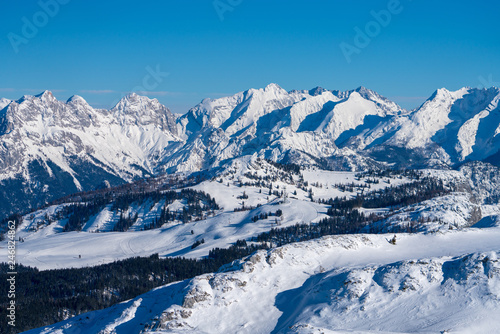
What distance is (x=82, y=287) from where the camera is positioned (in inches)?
6880

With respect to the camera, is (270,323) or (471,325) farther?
(270,323)

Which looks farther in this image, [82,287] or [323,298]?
[82,287]

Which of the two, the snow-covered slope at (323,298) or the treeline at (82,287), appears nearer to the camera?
the snow-covered slope at (323,298)

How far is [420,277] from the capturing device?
270ft

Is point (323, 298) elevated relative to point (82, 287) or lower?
A: lower

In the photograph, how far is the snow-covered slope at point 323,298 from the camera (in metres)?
74.0

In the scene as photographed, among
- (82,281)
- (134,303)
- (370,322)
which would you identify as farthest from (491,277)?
(82,281)

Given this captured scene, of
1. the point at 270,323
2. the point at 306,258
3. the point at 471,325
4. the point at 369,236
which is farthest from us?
the point at 369,236

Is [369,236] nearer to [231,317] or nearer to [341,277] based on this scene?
[341,277]

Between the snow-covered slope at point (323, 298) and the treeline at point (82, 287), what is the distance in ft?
164

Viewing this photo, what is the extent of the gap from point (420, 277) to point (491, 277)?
33.8 feet

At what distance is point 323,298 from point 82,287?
381 ft

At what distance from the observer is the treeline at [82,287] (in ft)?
476

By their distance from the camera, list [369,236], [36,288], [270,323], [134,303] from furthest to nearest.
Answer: [36,288] → [369,236] → [134,303] → [270,323]
